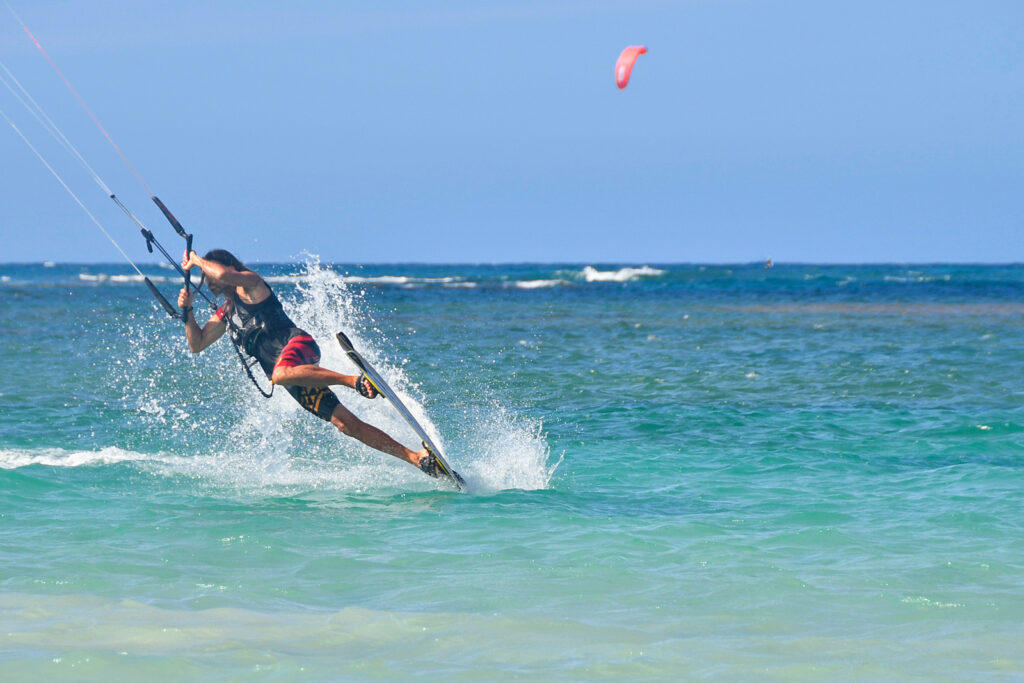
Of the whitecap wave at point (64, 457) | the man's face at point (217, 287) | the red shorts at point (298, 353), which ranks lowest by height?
the whitecap wave at point (64, 457)

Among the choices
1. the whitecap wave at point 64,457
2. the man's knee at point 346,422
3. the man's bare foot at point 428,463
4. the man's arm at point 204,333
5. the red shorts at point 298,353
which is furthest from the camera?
the whitecap wave at point 64,457

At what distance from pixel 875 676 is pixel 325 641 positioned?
8.70ft

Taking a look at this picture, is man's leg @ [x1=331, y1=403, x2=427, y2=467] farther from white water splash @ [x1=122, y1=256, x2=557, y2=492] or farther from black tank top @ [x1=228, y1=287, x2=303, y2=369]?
black tank top @ [x1=228, y1=287, x2=303, y2=369]

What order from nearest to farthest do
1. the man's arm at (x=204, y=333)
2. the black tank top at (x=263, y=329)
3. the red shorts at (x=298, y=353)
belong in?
the red shorts at (x=298, y=353) → the black tank top at (x=263, y=329) → the man's arm at (x=204, y=333)

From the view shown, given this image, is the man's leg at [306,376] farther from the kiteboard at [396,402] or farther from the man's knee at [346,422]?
the man's knee at [346,422]

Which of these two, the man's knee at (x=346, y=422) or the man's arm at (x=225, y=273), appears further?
the man's knee at (x=346, y=422)

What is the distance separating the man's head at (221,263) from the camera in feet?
29.5

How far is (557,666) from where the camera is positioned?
16.5 feet

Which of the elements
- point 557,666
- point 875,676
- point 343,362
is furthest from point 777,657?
point 343,362

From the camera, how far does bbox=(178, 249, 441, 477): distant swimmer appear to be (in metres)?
8.80

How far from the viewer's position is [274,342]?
361 inches

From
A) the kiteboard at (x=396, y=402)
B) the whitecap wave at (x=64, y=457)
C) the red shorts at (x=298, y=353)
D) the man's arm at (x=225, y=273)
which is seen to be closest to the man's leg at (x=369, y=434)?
the kiteboard at (x=396, y=402)

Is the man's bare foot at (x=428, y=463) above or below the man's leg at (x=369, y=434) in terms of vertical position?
below
